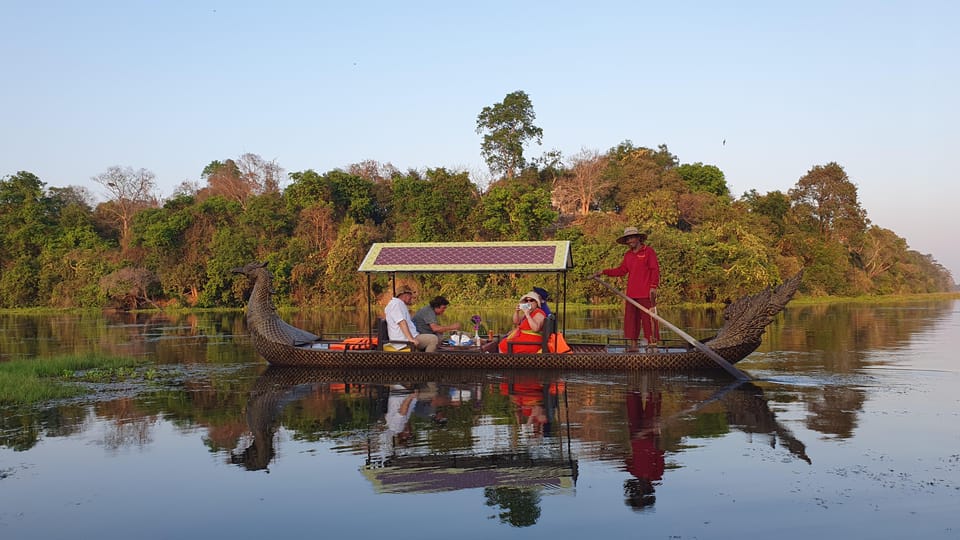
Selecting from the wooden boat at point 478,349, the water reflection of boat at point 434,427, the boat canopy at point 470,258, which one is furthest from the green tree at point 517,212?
the water reflection of boat at point 434,427

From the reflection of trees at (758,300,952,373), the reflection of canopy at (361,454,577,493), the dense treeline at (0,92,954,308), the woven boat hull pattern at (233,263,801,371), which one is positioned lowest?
the reflection of canopy at (361,454,577,493)

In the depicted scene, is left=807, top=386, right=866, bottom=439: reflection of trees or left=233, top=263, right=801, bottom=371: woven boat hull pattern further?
left=233, top=263, right=801, bottom=371: woven boat hull pattern

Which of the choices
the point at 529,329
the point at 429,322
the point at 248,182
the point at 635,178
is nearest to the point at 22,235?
the point at 248,182

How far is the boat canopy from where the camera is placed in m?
12.5

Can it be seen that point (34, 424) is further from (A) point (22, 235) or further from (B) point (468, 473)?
(A) point (22, 235)

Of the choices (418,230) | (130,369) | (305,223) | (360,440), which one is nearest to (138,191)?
(305,223)

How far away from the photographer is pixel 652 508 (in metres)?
5.47

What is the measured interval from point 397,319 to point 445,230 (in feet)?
87.8

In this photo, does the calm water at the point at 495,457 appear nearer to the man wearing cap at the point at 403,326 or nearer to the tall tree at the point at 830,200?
the man wearing cap at the point at 403,326

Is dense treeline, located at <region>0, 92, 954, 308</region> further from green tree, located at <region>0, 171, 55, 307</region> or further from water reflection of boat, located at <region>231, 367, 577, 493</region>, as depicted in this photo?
water reflection of boat, located at <region>231, 367, 577, 493</region>

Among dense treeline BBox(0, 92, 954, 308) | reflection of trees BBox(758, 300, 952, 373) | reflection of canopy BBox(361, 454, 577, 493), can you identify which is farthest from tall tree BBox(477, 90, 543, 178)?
reflection of canopy BBox(361, 454, 577, 493)

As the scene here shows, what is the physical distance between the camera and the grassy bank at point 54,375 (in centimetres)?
1022

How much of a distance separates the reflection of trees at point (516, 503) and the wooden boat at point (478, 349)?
595 centimetres

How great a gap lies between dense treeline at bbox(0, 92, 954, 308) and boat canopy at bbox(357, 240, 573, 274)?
22225 millimetres
